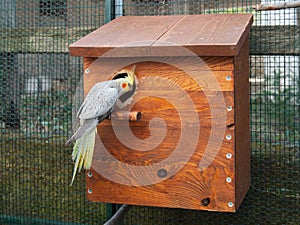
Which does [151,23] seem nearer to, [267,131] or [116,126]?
[116,126]

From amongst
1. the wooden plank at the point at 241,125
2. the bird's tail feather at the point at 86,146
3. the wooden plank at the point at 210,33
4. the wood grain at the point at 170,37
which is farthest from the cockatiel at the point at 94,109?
the wooden plank at the point at 241,125

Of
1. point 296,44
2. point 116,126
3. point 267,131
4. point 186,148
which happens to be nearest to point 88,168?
point 116,126

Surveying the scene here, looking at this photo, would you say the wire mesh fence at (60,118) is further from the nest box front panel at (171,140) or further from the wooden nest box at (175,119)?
the nest box front panel at (171,140)

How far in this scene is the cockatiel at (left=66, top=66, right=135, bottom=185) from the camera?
2049 mm

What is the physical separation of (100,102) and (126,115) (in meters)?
0.13

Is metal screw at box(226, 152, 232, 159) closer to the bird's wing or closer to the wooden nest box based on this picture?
the wooden nest box

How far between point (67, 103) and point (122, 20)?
2.81 ft

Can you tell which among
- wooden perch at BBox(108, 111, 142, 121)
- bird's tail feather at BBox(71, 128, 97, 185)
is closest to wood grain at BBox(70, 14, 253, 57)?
wooden perch at BBox(108, 111, 142, 121)

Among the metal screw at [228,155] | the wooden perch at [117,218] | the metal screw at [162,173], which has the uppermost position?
the metal screw at [228,155]

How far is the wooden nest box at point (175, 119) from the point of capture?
2.05m

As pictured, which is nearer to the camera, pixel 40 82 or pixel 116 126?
pixel 116 126

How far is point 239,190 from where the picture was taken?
7.14 ft

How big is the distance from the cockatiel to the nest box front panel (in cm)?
9

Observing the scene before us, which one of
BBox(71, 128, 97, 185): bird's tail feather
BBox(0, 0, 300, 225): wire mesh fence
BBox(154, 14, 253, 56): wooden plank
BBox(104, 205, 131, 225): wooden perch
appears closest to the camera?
BBox(154, 14, 253, 56): wooden plank
